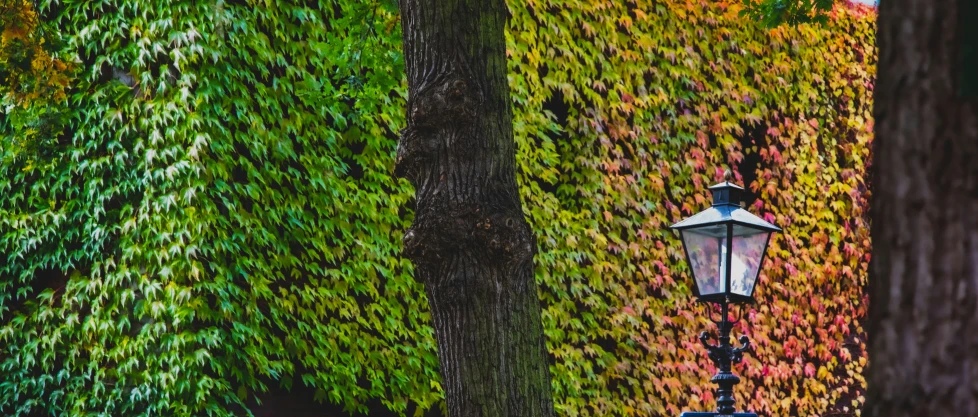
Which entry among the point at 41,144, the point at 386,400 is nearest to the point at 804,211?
the point at 386,400

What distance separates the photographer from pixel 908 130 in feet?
5.37

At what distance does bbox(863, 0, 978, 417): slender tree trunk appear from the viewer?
5.17 ft

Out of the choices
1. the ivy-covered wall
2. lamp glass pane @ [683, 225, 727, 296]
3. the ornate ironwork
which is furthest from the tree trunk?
the ivy-covered wall

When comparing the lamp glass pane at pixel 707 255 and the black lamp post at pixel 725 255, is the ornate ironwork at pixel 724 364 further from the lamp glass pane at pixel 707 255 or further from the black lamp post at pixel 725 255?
the lamp glass pane at pixel 707 255

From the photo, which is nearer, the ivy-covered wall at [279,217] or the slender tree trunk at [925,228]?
the slender tree trunk at [925,228]

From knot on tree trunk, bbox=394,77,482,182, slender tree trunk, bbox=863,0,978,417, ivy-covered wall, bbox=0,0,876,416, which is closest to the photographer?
slender tree trunk, bbox=863,0,978,417

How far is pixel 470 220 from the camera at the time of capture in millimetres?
3732

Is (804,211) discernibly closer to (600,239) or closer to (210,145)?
(600,239)

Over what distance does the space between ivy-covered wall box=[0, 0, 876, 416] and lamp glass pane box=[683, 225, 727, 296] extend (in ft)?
6.20

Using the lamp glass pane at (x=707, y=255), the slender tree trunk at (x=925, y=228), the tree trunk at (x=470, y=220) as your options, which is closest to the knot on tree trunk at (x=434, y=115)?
the tree trunk at (x=470, y=220)

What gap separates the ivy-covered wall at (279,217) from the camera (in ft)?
18.9

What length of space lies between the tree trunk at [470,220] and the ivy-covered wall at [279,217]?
1929 millimetres

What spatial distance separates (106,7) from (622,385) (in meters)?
4.68

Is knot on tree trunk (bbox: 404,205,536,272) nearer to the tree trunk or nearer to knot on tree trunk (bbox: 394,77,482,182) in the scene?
the tree trunk
